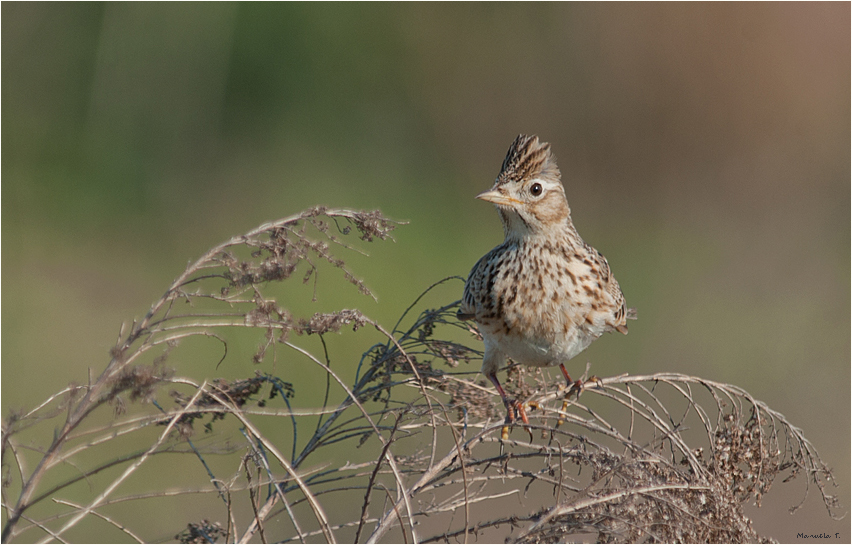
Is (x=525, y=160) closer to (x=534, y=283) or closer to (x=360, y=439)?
(x=534, y=283)

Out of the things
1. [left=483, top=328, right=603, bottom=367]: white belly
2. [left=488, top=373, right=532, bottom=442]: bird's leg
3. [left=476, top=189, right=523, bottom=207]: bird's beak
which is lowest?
[left=488, top=373, right=532, bottom=442]: bird's leg

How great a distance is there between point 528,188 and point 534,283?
438 mm

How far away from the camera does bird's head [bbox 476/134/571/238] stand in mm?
3881

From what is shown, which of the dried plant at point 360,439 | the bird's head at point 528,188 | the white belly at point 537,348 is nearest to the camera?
the dried plant at point 360,439

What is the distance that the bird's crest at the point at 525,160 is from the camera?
12.7 ft

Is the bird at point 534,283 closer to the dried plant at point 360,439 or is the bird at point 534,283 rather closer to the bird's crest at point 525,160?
the bird's crest at point 525,160

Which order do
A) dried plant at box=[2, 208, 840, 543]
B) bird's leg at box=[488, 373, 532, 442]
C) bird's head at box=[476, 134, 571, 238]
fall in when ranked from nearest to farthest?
1. dried plant at box=[2, 208, 840, 543]
2. bird's leg at box=[488, 373, 532, 442]
3. bird's head at box=[476, 134, 571, 238]

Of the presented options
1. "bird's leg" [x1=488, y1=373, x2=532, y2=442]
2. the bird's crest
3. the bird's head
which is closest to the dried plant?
"bird's leg" [x1=488, y1=373, x2=532, y2=442]

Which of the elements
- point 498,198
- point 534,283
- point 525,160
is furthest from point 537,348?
point 525,160

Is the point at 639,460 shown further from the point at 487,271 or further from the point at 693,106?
the point at 693,106

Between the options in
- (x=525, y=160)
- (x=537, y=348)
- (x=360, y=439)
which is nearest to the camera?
(x=360, y=439)

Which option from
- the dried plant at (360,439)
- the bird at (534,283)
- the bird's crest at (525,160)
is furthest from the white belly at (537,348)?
the bird's crest at (525,160)

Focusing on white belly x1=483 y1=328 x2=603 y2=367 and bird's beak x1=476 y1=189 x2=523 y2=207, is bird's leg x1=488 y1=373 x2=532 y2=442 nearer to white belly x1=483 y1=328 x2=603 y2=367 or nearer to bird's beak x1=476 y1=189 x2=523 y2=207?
white belly x1=483 y1=328 x2=603 y2=367

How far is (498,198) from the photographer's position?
388 cm
